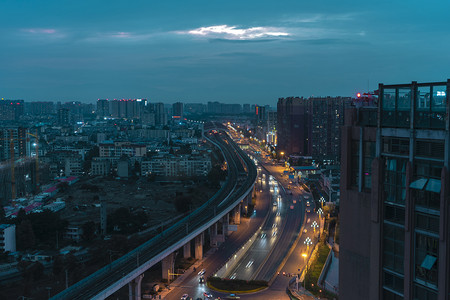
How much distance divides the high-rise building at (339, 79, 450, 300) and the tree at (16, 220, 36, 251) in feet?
26.9

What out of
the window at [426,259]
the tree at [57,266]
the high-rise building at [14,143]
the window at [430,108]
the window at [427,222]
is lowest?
the tree at [57,266]

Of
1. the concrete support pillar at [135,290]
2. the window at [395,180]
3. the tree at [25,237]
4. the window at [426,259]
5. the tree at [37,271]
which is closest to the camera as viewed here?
the window at [426,259]

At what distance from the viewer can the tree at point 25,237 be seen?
887cm

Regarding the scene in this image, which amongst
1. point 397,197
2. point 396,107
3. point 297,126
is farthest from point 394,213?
point 297,126

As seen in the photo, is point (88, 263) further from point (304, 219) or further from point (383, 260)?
point (383, 260)

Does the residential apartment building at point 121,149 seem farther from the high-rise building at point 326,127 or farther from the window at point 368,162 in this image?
the window at point 368,162

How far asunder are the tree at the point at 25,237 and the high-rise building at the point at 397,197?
26.9 ft

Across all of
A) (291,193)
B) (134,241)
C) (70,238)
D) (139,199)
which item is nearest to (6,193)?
(139,199)

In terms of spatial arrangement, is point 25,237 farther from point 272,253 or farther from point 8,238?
point 272,253

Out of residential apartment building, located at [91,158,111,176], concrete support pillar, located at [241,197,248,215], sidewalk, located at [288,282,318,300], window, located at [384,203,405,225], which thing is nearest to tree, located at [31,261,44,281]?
sidewalk, located at [288,282,318,300]

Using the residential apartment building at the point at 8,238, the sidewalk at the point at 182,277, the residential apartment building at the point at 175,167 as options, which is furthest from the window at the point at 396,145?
the residential apartment building at the point at 175,167

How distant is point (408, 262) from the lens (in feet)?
5.56

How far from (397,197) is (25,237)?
8.60 meters

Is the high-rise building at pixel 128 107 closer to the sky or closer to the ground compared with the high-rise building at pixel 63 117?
closer to the sky
